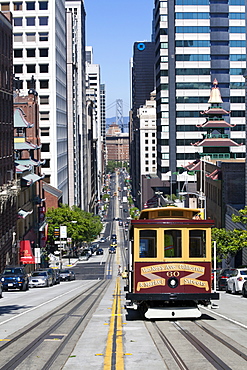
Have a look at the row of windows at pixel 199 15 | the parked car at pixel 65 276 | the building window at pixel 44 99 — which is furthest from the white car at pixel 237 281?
the row of windows at pixel 199 15

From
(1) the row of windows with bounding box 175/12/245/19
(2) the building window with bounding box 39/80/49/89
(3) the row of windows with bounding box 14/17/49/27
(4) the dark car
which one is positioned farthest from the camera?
(1) the row of windows with bounding box 175/12/245/19

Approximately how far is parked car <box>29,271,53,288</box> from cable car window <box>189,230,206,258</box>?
30.0 m

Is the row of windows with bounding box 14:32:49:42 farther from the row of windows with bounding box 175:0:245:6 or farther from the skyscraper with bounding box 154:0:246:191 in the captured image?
the row of windows with bounding box 175:0:245:6

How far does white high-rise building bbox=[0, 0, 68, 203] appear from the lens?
104938mm

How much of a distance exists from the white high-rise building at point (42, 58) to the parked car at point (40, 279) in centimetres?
5816

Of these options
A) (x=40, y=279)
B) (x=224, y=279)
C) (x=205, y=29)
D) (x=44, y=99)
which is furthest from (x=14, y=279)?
(x=205, y=29)

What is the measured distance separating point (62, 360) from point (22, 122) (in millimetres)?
64617

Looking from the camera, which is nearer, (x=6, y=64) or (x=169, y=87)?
(x=6, y=64)

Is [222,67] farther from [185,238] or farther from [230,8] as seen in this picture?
[185,238]

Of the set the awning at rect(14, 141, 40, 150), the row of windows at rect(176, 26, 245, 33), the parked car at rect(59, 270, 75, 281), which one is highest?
the row of windows at rect(176, 26, 245, 33)

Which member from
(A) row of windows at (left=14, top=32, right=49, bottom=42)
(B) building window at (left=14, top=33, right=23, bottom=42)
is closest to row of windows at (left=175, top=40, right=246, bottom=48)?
(A) row of windows at (left=14, top=32, right=49, bottom=42)

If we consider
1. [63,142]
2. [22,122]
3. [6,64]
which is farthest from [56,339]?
[63,142]

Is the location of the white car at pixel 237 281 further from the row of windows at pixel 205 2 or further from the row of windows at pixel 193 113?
the row of windows at pixel 205 2

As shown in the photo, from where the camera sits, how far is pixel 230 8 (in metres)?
122
